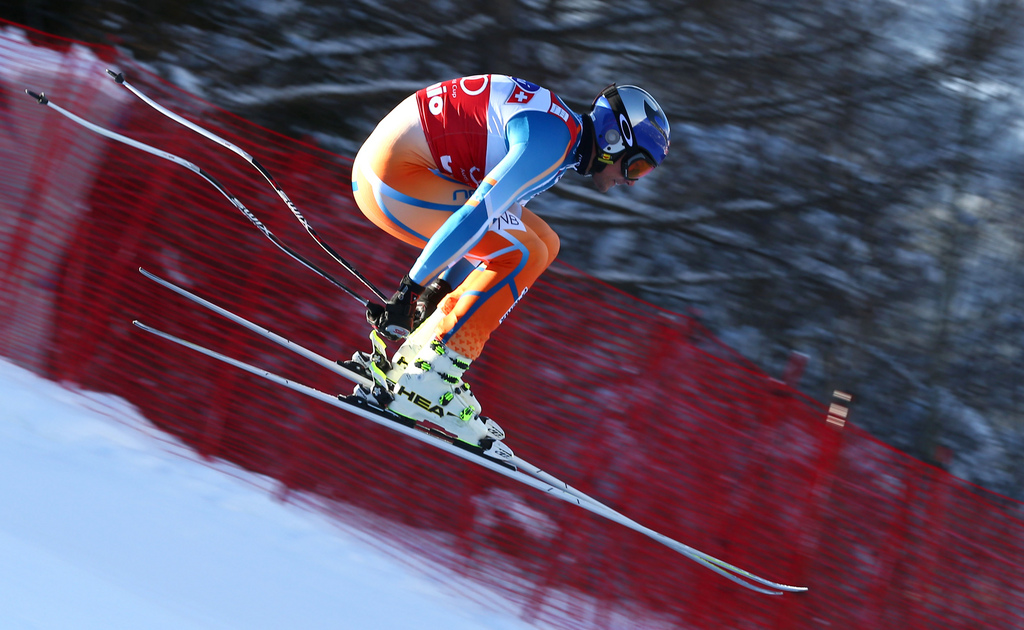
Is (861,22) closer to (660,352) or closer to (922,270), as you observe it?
(922,270)

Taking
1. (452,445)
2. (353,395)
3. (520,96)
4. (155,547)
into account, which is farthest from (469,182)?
(155,547)

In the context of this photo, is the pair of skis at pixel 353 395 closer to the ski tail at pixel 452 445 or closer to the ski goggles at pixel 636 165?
the ski tail at pixel 452 445

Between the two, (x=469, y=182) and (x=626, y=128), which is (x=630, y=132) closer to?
(x=626, y=128)

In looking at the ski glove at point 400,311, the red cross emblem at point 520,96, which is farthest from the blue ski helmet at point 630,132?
the ski glove at point 400,311

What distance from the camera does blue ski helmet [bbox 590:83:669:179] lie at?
3.04 metres

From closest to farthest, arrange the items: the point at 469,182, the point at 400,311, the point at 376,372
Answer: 1. the point at 400,311
2. the point at 469,182
3. the point at 376,372

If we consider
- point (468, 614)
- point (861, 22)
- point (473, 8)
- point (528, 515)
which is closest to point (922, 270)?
point (861, 22)

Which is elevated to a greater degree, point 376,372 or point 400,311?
point 400,311

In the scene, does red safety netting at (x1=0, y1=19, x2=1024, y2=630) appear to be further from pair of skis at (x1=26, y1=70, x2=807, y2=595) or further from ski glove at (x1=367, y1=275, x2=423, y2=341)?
ski glove at (x1=367, y1=275, x2=423, y2=341)

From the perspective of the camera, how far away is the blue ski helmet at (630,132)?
304 centimetres

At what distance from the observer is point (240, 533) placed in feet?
11.6

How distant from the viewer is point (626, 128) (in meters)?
3.04

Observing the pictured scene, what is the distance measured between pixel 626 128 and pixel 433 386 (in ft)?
4.23

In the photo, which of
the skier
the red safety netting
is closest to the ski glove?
the skier
